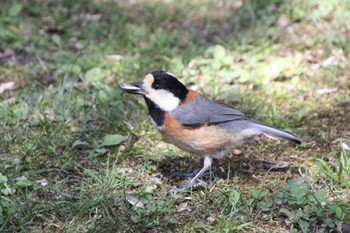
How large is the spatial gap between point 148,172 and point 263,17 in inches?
141

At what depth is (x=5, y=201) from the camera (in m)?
4.57

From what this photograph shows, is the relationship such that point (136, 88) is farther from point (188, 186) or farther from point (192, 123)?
point (188, 186)

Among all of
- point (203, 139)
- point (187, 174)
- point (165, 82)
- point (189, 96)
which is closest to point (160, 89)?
point (165, 82)

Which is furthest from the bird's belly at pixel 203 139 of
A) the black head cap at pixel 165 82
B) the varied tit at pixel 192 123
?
the black head cap at pixel 165 82

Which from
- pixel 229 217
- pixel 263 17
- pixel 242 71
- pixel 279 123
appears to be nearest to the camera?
pixel 229 217

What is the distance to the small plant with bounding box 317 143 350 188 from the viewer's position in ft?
15.8

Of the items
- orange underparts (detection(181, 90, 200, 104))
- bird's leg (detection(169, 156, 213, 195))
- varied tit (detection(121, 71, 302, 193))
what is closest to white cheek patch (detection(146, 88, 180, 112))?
varied tit (detection(121, 71, 302, 193))

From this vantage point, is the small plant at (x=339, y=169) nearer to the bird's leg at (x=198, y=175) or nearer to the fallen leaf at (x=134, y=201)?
the bird's leg at (x=198, y=175)

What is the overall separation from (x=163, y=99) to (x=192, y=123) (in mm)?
305

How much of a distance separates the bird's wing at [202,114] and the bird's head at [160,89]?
88 mm

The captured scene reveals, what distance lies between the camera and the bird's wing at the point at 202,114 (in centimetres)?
504

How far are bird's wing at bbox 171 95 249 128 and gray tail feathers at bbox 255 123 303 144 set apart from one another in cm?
16

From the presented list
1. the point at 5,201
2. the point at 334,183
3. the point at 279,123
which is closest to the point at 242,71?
the point at 279,123

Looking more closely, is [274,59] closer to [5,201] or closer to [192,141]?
[192,141]
